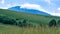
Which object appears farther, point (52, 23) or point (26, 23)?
point (52, 23)

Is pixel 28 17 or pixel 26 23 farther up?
pixel 28 17

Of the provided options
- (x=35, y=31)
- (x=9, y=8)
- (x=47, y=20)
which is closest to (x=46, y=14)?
(x=47, y=20)

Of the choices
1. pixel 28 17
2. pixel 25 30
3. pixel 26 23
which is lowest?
pixel 25 30

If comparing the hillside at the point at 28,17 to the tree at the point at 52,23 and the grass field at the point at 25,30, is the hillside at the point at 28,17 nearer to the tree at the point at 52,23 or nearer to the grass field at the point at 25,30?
the tree at the point at 52,23

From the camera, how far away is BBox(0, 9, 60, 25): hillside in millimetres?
4559

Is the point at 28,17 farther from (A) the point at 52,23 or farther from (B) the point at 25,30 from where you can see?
(A) the point at 52,23

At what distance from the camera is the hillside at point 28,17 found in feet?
15.0

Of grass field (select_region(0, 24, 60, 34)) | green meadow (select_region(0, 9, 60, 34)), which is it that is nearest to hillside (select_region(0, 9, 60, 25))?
green meadow (select_region(0, 9, 60, 34))

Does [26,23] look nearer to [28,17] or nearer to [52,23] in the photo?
[28,17]

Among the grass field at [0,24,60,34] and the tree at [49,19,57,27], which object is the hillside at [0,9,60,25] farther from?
the grass field at [0,24,60,34]

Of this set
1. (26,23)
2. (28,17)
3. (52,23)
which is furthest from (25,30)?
(52,23)

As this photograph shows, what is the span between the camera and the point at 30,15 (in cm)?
462

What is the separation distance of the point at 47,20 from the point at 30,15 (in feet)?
1.48

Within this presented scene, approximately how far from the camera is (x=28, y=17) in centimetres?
461
